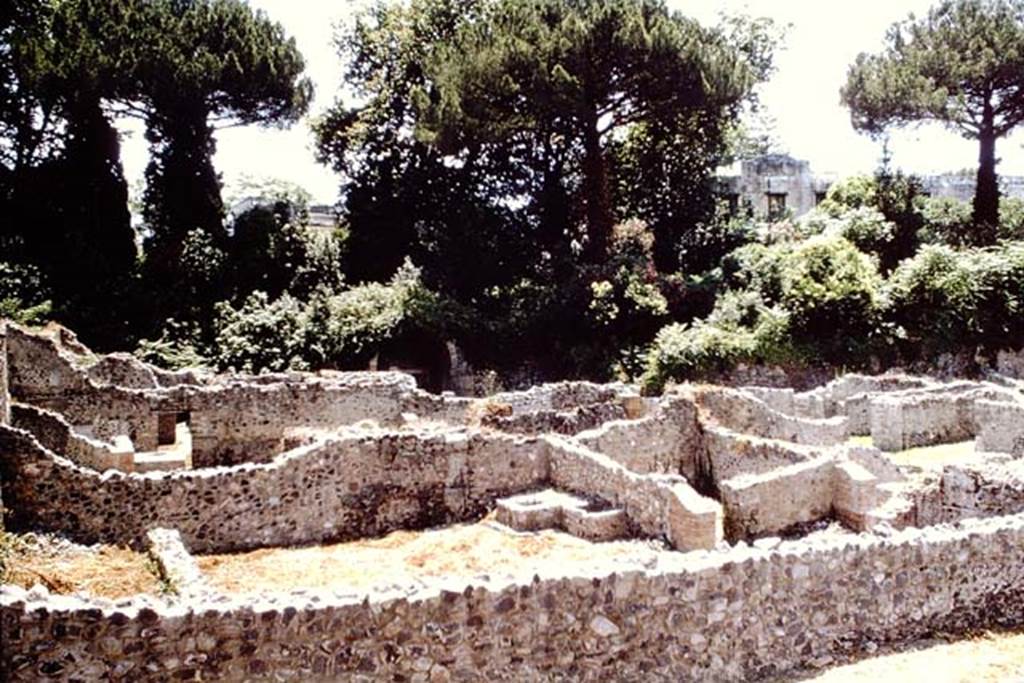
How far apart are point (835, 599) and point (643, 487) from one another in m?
5.15

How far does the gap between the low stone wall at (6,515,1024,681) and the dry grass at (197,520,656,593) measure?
3679 millimetres

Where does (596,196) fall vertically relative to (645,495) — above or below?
above

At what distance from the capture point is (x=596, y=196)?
37.3 m

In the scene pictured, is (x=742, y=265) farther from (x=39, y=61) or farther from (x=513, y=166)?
(x=39, y=61)

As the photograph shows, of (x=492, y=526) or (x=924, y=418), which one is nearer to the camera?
(x=492, y=526)

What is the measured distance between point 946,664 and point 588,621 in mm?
2850

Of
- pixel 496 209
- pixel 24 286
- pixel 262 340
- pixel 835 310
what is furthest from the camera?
pixel 496 209

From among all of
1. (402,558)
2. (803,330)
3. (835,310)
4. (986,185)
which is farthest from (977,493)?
(986,185)

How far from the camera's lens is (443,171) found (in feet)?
136

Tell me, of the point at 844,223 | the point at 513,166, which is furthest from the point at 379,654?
the point at 513,166

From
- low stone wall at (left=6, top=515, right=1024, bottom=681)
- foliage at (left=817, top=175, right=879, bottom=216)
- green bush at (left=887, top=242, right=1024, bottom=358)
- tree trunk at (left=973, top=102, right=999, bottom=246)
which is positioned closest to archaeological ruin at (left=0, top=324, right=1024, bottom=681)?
low stone wall at (left=6, top=515, right=1024, bottom=681)

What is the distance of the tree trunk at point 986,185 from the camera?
39.3m

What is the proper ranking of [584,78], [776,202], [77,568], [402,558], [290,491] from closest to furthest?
[77,568] < [402,558] < [290,491] < [584,78] < [776,202]

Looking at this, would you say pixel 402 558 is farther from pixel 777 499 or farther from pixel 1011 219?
pixel 1011 219
